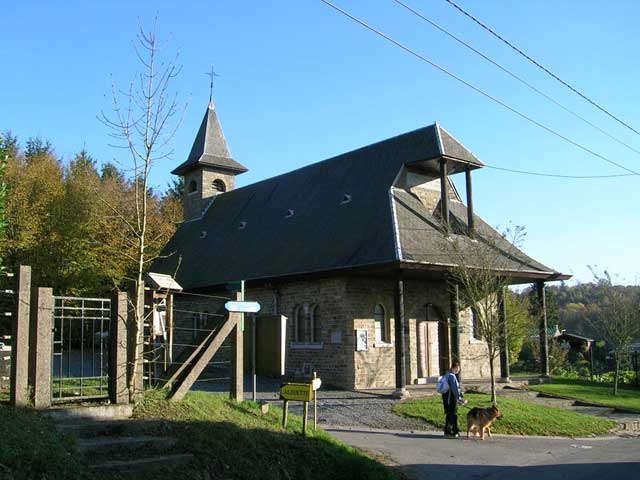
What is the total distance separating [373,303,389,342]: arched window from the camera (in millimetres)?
20719

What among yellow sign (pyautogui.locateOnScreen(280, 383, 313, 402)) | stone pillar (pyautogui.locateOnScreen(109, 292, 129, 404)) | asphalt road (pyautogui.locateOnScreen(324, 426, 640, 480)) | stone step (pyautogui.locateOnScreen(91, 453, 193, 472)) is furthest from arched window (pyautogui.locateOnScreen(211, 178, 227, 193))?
stone step (pyautogui.locateOnScreen(91, 453, 193, 472))

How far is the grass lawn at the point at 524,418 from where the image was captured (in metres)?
14.0

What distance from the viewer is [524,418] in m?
14.6

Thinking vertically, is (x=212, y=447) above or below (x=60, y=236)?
below

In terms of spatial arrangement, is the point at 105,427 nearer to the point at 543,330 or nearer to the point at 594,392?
the point at 543,330

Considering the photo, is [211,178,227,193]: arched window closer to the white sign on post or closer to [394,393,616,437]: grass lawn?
[394,393,616,437]: grass lawn

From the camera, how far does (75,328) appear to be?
33.0 metres

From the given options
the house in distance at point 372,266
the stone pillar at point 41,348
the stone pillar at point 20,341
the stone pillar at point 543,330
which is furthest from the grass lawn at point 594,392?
the stone pillar at point 20,341

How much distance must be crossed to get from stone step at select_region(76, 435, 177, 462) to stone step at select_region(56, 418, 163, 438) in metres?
0.18

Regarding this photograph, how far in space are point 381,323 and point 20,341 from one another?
14336 millimetres

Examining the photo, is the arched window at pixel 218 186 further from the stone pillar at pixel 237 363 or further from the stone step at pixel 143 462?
the stone step at pixel 143 462

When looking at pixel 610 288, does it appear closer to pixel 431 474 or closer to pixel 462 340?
pixel 462 340

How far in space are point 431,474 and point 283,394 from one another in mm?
2621

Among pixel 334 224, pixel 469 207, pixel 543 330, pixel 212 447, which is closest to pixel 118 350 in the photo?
pixel 212 447
